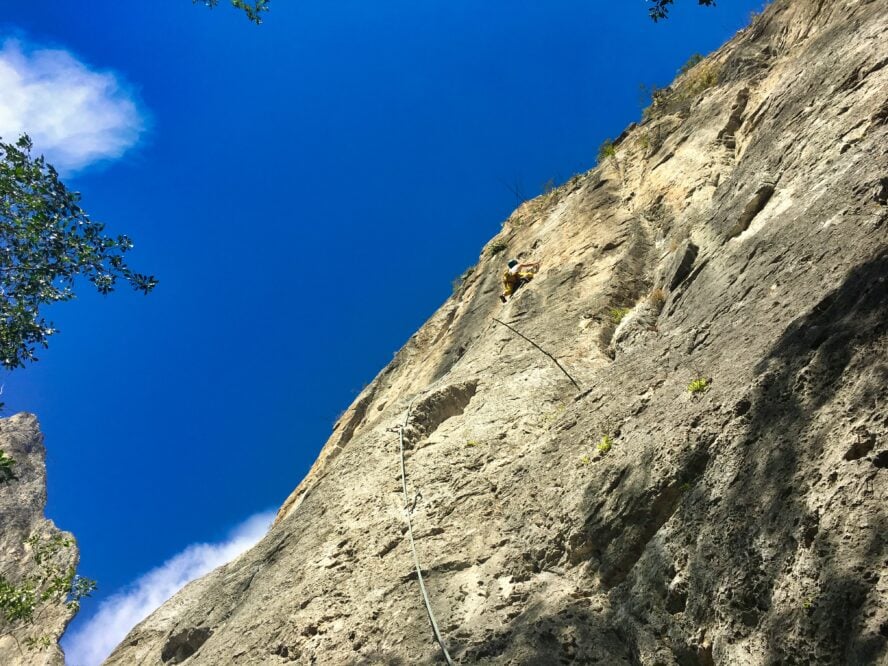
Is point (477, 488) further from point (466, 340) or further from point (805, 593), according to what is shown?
point (466, 340)

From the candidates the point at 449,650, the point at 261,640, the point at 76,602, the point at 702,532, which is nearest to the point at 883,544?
the point at 702,532

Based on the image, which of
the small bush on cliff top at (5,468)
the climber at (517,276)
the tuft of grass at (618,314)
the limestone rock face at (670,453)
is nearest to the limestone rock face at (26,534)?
the small bush on cliff top at (5,468)

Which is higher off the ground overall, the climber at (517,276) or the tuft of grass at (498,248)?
the tuft of grass at (498,248)

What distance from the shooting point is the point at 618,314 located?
36.1ft

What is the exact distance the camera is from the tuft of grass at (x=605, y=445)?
21.2ft

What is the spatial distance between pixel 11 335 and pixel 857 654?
1014cm

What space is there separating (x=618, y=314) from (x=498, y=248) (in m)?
8.15

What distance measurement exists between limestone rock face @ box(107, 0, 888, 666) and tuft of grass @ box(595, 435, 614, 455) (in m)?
0.03

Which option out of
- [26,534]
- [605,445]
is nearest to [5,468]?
[605,445]

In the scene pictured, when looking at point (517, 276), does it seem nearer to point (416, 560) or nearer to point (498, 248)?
point (498, 248)

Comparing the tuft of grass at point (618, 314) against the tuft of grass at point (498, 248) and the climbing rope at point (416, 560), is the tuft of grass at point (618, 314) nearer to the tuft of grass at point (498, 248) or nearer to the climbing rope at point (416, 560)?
the climbing rope at point (416, 560)

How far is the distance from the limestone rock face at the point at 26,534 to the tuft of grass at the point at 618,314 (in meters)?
19.2

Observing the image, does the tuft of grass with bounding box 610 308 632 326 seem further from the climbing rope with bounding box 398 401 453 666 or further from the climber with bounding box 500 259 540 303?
the climbing rope with bounding box 398 401 453 666

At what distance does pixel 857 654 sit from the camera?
3.12 m
